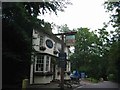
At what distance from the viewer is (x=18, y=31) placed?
1867cm

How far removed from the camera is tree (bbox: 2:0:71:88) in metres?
17.8

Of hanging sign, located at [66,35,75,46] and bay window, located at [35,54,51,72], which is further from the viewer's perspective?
bay window, located at [35,54,51,72]

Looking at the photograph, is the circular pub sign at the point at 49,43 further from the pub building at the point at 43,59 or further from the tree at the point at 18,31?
the tree at the point at 18,31

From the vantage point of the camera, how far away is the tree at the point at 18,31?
58.5ft

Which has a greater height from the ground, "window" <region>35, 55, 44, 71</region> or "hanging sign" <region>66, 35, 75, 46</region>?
"hanging sign" <region>66, 35, 75, 46</region>

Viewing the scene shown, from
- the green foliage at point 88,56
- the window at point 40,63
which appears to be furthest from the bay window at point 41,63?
the green foliage at point 88,56

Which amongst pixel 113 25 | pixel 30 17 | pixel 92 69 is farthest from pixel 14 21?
pixel 92 69

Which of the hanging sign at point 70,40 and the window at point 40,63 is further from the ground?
the hanging sign at point 70,40

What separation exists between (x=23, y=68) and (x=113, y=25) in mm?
8779

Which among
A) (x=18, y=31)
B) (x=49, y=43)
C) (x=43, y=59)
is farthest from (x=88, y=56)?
(x=18, y=31)

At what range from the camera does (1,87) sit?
19.8 m

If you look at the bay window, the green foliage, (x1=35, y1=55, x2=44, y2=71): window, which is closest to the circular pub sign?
the bay window

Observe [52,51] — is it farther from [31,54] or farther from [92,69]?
[92,69]

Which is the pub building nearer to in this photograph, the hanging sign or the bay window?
the bay window
